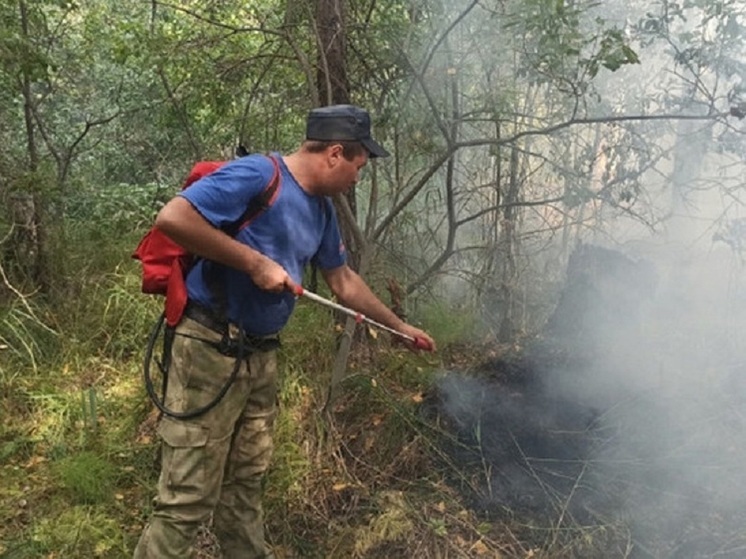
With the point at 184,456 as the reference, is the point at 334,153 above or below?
above

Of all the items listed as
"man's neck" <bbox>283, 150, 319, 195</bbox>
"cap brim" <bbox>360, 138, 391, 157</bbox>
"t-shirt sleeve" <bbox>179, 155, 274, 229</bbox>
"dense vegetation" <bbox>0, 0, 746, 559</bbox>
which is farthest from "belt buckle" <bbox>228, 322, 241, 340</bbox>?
"dense vegetation" <bbox>0, 0, 746, 559</bbox>

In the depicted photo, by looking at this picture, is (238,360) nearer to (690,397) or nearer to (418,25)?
(418,25)

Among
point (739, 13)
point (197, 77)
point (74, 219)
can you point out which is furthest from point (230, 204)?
point (74, 219)

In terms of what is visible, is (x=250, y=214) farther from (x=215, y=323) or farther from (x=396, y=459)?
(x=396, y=459)

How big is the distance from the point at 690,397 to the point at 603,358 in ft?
2.20

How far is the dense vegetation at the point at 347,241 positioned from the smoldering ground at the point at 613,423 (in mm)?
163

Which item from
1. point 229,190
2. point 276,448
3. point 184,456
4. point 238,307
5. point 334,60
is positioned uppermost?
point 334,60

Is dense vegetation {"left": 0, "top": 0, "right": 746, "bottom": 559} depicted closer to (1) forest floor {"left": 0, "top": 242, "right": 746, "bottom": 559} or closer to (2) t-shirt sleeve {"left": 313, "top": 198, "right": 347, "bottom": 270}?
(1) forest floor {"left": 0, "top": 242, "right": 746, "bottom": 559}

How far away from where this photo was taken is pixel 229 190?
2244 millimetres

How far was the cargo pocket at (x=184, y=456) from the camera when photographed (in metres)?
2.51

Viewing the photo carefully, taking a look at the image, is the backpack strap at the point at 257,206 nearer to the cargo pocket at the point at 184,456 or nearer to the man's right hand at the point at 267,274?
the man's right hand at the point at 267,274

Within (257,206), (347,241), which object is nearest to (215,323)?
(257,206)

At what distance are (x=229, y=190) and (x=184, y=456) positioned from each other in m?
1.01

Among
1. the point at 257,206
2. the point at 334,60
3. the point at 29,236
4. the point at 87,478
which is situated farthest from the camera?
the point at 29,236
